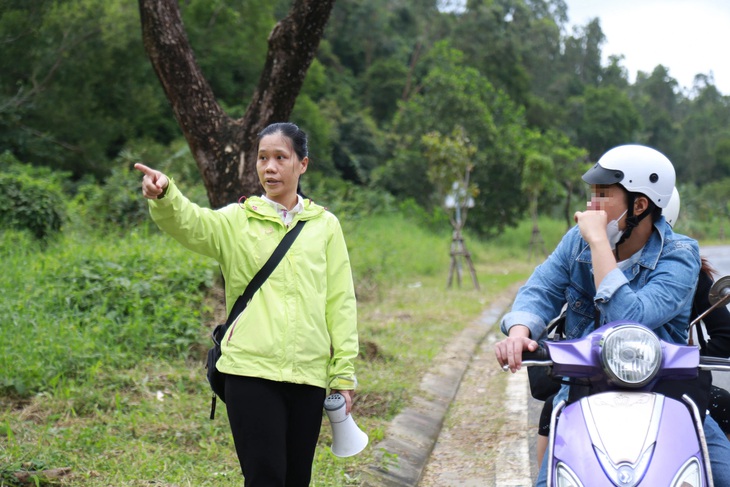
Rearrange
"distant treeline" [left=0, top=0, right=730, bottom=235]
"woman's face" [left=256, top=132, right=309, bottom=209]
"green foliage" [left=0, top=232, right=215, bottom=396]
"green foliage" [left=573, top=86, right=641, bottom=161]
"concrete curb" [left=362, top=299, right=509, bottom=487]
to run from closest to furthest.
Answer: "woman's face" [left=256, top=132, right=309, bottom=209] → "concrete curb" [left=362, top=299, right=509, bottom=487] → "green foliage" [left=0, top=232, right=215, bottom=396] → "distant treeline" [left=0, top=0, right=730, bottom=235] → "green foliage" [left=573, top=86, right=641, bottom=161]

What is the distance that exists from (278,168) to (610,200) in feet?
4.18

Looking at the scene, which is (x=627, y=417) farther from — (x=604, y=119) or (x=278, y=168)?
(x=604, y=119)

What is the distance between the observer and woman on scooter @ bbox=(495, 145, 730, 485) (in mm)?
2770

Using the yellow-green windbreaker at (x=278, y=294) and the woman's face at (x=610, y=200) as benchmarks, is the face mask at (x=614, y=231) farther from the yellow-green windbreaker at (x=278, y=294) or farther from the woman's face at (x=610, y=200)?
the yellow-green windbreaker at (x=278, y=294)

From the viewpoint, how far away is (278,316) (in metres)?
3.04

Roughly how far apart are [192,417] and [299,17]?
9.96 feet

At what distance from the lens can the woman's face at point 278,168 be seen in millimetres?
3195

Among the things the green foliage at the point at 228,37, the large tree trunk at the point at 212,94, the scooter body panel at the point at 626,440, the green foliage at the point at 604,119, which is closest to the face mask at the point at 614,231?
the scooter body panel at the point at 626,440

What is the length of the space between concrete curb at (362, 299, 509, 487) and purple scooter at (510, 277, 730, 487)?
2.13m

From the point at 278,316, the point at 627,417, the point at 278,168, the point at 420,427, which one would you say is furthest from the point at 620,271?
the point at 420,427

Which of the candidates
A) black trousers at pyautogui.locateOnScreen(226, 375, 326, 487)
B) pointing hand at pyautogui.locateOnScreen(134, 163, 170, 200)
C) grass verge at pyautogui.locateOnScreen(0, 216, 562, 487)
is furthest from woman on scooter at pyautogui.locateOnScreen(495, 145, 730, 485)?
grass verge at pyautogui.locateOnScreen(0, 216, 562, 487)

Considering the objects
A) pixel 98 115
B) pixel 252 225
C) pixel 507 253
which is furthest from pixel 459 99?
pixel 252 225

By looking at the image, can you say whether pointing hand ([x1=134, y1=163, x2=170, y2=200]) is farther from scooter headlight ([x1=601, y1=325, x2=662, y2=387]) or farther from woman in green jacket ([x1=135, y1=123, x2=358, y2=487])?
scooter headlight ([x1=601, y1=325, x2=662, y2=387])

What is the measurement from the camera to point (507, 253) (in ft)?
86.1
